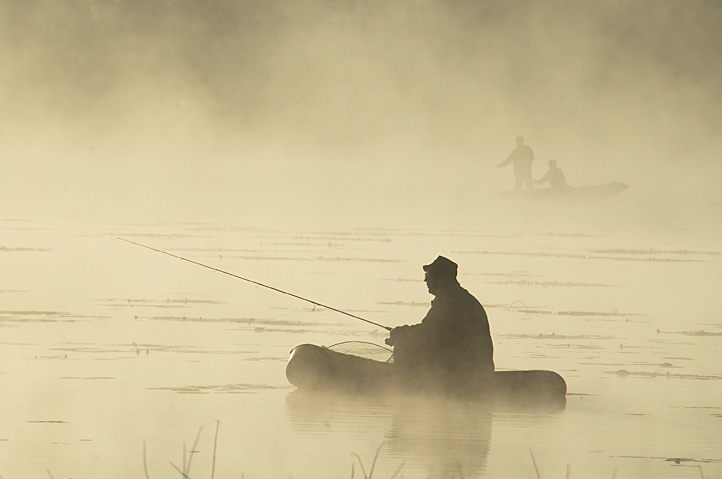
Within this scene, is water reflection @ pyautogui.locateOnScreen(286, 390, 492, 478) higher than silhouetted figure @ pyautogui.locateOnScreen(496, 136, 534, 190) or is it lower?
lower

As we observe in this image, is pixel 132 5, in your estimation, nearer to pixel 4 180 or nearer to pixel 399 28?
pixel 399 28

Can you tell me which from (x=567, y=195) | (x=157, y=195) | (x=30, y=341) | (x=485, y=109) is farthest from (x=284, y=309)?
(x=485, y=109)

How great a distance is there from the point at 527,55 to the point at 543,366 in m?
57.6

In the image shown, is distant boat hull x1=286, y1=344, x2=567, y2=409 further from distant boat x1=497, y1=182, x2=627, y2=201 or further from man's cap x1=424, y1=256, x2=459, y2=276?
distant boat x1=497, y1=182, x2=627, y2=201

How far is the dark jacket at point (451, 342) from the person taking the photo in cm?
1167

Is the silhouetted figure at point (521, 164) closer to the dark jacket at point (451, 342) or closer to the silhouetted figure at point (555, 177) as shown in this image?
the silhouetted figure at point (555, 177)

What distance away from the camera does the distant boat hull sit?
1175 cm

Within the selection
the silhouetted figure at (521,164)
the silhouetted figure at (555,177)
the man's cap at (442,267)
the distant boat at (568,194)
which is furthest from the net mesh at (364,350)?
the silhouetted figure at (521,164)

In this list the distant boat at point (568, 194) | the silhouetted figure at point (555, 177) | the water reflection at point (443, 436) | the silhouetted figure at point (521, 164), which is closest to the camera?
the water reflection at point (443, 436)

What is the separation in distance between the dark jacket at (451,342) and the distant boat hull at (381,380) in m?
0.13

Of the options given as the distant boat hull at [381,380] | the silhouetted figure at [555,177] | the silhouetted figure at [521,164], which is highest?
the silhouetted figure at [521,164]

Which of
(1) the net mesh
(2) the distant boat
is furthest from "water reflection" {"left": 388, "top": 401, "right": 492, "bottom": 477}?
(2) the distant boat

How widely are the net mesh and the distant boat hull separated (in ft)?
0.98

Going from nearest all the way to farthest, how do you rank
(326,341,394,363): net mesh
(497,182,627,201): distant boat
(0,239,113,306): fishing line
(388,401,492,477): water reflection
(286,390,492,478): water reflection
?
(388,401,492,477): water reflection → (286,390,492,478): water reflection → (326,341,394,363): net mesh → (0,239,113,306): fishing line → (497,182,627,201): distant boat
